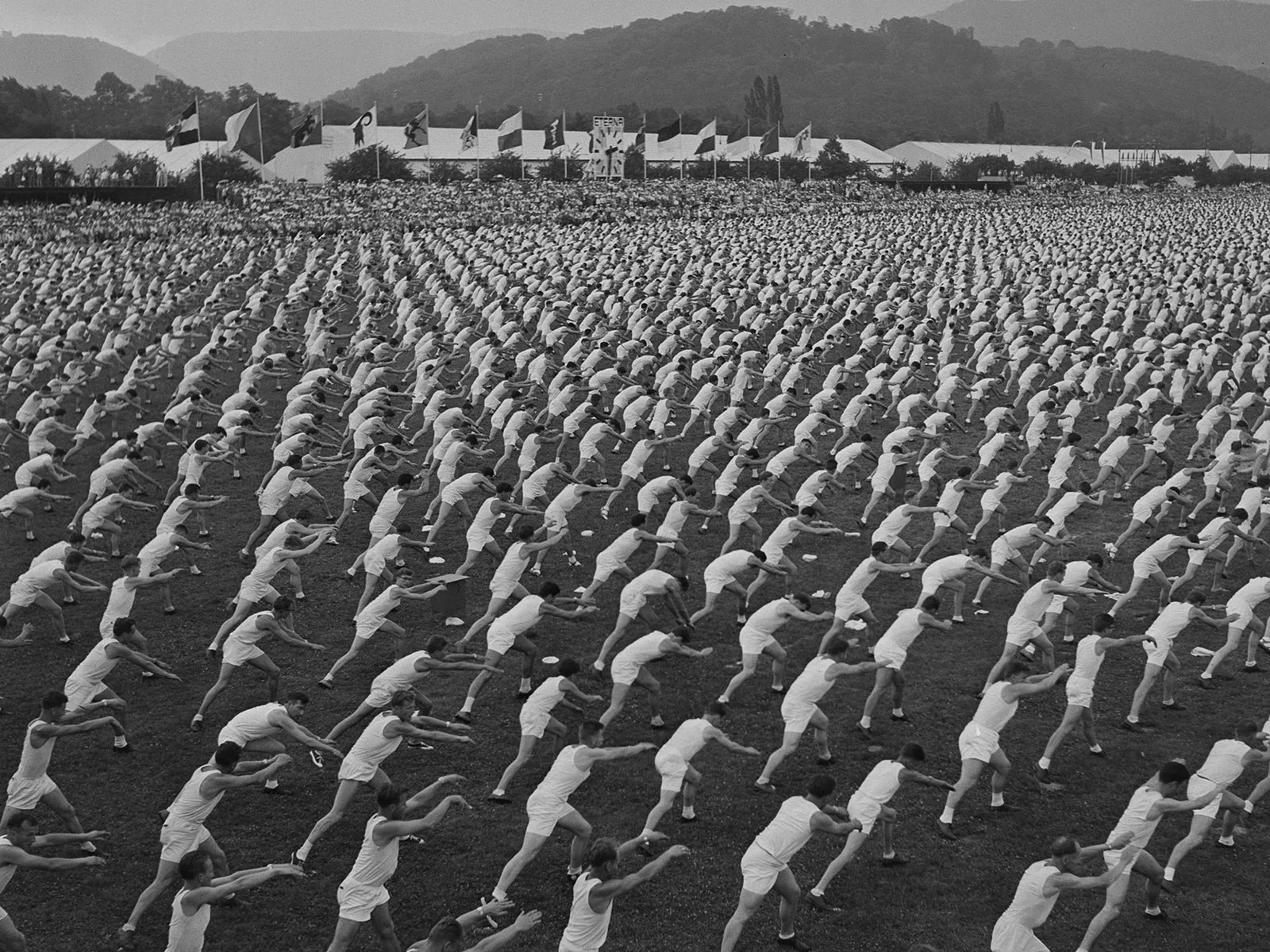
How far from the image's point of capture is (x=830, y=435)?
23.4 meters

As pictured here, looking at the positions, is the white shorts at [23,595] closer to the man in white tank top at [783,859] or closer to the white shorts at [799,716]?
the white shorts at [799,716]

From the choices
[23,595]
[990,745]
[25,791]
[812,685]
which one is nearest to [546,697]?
[812,685]

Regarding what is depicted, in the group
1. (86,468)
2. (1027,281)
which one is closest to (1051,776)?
(86,468)

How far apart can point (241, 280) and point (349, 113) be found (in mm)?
97867

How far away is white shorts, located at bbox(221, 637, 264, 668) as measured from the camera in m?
12.5

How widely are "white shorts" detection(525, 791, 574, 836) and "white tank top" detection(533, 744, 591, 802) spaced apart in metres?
0.03

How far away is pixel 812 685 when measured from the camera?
11.3 m

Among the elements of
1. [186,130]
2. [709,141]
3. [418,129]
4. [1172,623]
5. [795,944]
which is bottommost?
[795,944]

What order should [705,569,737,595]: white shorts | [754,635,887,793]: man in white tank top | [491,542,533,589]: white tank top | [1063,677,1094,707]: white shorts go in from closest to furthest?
1. [754,635,887,793]: man in white tank top
2. [1063,677,1094,707]: white shorts
3. [491,542,533,589]: white tank top
4. [705,569,737,595]: white shorts

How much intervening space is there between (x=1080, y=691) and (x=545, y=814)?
16.5 feet

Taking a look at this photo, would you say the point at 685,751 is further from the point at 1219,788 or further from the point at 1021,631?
the point at 1021,631

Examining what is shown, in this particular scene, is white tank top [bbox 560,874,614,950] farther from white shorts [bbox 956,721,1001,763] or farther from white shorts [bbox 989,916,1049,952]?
white shorts [bbox 956,721,1001,763]

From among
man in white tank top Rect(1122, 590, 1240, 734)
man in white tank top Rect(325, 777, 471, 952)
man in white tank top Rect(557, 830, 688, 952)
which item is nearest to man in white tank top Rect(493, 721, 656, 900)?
man in white tank top Rect(325, 777, 471, 952)

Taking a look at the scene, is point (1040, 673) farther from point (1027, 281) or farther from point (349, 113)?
point (349, 113)
